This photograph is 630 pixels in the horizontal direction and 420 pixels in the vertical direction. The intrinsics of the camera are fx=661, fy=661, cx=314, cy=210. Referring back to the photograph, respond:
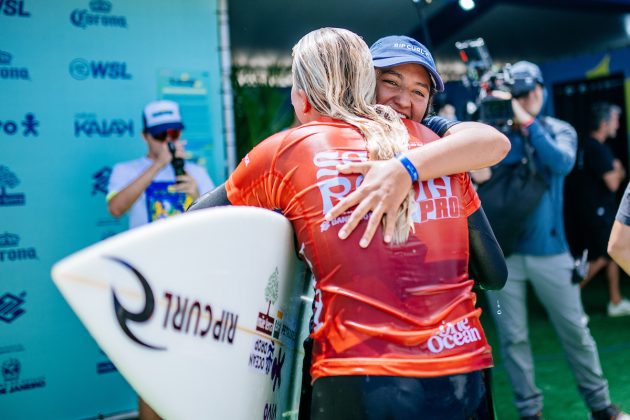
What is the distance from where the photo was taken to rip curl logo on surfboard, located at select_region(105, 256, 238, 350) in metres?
1.31

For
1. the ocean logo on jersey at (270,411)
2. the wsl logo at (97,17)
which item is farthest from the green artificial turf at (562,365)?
the wsl logo at (97,17)

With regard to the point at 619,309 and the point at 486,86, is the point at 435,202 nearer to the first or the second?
the point at 486,86

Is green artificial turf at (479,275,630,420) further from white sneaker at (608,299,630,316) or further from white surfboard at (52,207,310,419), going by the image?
white surfboard at (52,207,310,419)

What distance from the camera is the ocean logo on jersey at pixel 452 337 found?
1.40 m

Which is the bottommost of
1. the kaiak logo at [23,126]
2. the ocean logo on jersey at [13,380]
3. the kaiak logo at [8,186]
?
the ocean logo on jersey at [13,380]

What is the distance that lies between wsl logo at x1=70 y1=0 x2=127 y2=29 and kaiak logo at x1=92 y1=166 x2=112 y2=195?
0.81m

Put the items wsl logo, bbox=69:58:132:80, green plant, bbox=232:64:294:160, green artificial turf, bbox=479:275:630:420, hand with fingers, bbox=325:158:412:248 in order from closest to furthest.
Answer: hand with fingers, bbox=325:158:412:248
wsl logo, bbox=69:58:132:80
green artificial turf, bbox=479:275:630:420
green plant, bbox=232:64:294:160

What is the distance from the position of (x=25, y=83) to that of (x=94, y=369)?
161 centimetres

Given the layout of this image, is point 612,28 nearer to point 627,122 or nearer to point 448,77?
point 627,122

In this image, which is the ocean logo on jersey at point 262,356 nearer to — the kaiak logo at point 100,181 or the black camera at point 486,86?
the black camera at point 486,86

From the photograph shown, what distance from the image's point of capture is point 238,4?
6863mm

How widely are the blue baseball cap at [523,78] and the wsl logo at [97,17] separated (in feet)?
7.29

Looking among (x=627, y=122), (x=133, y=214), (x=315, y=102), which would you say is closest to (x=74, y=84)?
(x=133, y=214)

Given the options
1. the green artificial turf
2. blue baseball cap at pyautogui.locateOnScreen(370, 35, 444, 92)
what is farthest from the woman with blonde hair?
the green artificial turf
